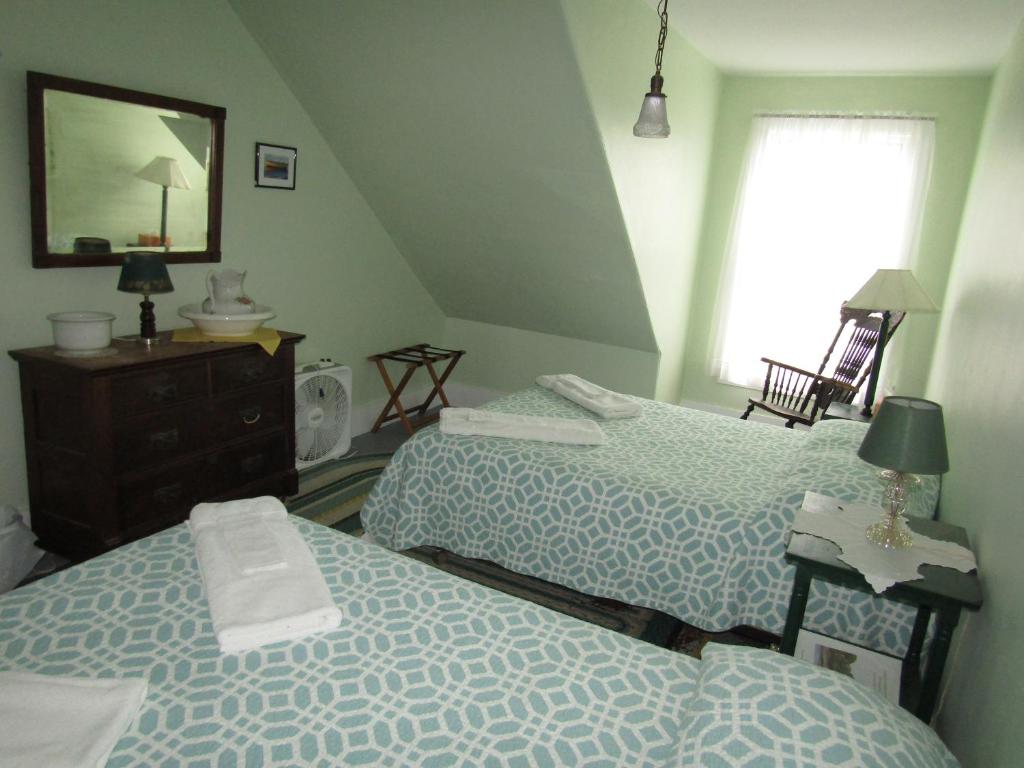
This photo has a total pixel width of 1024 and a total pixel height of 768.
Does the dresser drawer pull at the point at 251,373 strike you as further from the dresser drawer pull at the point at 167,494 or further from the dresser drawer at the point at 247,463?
the dresser drawer pull at the point at 167,494

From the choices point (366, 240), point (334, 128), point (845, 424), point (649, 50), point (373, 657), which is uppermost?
point (649, 50)

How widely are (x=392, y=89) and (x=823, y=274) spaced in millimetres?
2968

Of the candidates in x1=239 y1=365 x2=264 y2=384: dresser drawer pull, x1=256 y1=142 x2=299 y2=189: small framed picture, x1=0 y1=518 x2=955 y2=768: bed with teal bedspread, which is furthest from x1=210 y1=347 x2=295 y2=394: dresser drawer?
x1=0 y1=518 x2=955 y2=768: bed with teal bedspread

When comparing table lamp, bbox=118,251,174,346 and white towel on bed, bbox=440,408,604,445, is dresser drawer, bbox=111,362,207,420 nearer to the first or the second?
table lamp, bbox=118,251,174,346

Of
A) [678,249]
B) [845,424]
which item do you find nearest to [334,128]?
[678,249]

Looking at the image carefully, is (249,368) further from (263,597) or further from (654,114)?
(654,114)

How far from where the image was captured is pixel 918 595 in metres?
1.65

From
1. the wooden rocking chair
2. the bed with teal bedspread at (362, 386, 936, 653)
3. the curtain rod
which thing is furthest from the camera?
the curtain rod

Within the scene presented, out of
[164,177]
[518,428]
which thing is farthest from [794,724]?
[164,177]

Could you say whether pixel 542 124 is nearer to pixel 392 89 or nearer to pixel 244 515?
pixel 392 89

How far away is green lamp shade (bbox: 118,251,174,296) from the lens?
2707 millimetres

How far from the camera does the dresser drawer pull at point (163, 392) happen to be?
2.69 meters

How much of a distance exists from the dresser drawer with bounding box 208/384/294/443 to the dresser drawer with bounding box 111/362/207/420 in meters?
0.14

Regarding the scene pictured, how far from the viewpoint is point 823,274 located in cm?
456
